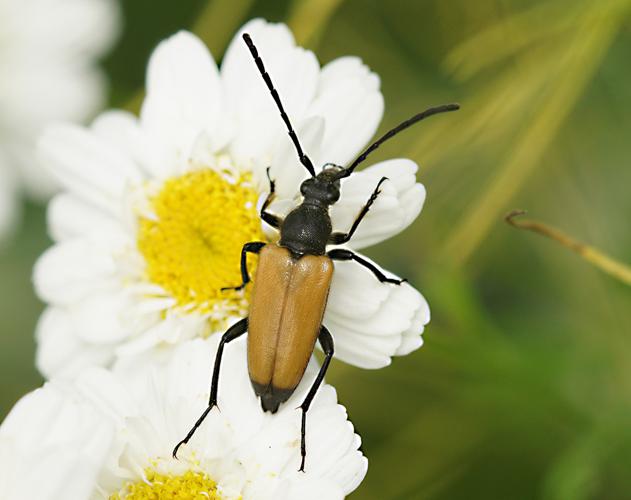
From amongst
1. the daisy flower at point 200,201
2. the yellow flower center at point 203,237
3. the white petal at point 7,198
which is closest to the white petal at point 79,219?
the daisy flower at point 200,201

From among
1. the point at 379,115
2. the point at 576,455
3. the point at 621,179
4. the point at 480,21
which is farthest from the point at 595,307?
the point at 379,115

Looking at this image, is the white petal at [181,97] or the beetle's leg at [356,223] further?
the white petal at [181,97]

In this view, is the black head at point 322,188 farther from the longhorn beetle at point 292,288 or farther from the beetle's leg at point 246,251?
the beetle's leg at point 246,251

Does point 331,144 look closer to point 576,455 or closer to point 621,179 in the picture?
point 576,455

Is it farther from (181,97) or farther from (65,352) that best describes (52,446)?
(181,97)

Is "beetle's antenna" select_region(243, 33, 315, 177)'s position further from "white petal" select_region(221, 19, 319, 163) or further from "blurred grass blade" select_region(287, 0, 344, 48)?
"blurred grass blade" select_region(287, 0, 344, 48)

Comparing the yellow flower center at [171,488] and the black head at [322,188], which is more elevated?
the black head at [322,188]

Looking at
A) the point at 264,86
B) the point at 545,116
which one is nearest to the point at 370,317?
the point at 264,86
